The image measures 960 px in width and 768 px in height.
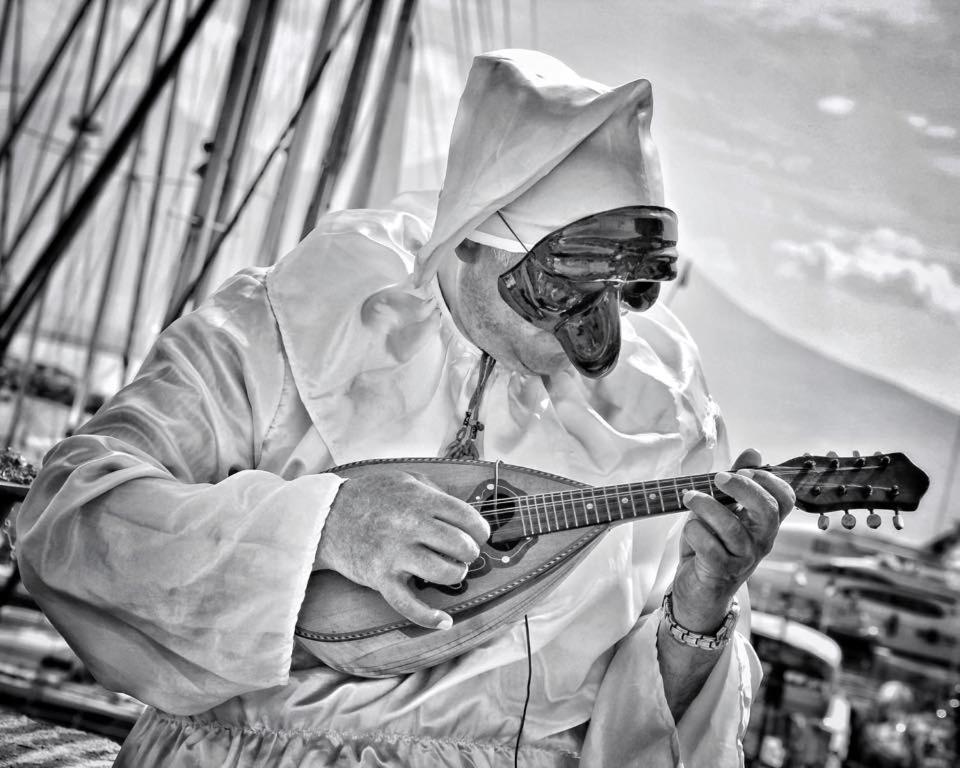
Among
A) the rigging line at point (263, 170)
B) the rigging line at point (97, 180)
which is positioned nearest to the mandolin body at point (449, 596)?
the rigging line at point (97, 180)

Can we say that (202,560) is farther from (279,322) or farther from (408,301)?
(408,301)

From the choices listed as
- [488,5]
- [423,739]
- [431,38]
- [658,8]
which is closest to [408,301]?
[423,739]

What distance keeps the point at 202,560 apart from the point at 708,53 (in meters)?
4.29

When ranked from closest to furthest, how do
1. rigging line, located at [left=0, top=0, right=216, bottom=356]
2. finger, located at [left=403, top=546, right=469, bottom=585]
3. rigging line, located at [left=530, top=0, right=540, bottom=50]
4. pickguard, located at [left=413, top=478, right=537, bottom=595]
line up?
finger, located at [left=403, top=546, right=469, bottom=585], pickguard, located at [left=413, top=478, right=537, bottom=595], rigging line, located at [left=0, top=0, right=216, bottom=356], rigging line, located at [left=530, top=0, right=540, bottom=50]

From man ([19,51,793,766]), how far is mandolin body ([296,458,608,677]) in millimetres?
79

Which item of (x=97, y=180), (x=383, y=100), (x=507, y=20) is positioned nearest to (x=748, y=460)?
(x=97, y=180)

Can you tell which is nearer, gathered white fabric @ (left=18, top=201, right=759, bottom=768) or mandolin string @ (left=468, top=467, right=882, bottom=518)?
gathered white fabric @ (left=18, top=201, right=759, bottom=768)

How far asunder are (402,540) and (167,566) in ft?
1.15

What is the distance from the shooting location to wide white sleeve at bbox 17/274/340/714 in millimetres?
1464

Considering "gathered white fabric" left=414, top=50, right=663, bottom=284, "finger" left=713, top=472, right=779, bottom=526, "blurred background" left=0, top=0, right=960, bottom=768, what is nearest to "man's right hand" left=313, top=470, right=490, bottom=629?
"finger" left=713, top=472, right=779, bottom=526

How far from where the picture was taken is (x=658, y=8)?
4.87 m

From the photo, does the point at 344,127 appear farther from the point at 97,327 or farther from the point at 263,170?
the point at 97,327

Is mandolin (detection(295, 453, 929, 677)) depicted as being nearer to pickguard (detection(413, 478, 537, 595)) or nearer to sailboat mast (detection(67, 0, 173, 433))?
pickguard (detection(413, 478, 537, 595))

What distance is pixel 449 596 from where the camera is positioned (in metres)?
1.64
